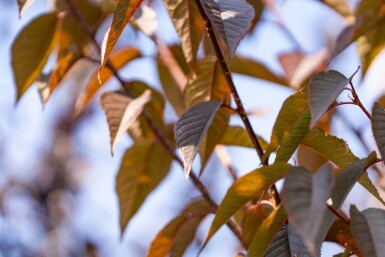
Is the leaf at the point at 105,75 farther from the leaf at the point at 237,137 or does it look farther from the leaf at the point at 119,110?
the leaf at the point at 237,137

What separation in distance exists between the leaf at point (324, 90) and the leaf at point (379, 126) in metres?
0.04

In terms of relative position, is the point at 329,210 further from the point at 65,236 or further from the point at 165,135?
the point at 65,236

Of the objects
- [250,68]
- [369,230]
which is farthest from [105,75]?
[369,230]

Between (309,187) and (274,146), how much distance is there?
0.84ft

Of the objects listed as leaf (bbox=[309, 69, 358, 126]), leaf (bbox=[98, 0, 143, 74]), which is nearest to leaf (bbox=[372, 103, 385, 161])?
leaf (bbox=[309, 69, 358, 126])

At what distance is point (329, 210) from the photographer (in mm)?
636

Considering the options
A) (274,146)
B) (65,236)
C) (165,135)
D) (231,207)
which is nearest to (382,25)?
(165,135)

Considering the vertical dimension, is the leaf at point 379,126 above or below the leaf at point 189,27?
above

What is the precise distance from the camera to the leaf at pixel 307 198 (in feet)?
1.62

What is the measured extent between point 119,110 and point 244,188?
1.48 ft

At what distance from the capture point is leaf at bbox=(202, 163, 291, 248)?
0.70 metres

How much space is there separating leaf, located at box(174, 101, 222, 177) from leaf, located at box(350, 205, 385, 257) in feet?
0.62

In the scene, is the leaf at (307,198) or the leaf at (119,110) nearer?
the leaf at (307,198)

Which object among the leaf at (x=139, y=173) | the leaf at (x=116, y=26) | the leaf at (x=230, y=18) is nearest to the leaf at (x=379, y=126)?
the leaf at (x=230, y=18)
